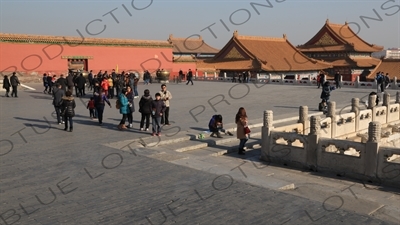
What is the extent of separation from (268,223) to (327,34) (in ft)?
125

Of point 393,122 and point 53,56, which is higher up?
point 53,56

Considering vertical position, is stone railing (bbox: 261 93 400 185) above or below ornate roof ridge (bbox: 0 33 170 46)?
below

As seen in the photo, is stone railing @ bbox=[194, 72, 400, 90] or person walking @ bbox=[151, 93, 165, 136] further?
stone railing @ bbox=[194, 72, 400, 90]

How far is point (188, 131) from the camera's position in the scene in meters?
10.9

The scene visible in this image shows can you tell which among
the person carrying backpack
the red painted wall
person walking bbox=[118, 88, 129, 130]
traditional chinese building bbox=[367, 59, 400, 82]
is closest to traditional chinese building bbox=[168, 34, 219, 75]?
the red painted wall

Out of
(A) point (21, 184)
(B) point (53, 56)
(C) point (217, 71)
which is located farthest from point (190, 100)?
(C) point (217, 71)

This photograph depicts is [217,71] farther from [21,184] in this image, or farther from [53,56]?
[21,184]

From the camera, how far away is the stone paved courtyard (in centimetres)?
525

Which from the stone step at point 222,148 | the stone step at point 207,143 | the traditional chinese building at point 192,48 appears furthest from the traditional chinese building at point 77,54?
the stone step at point 222,148

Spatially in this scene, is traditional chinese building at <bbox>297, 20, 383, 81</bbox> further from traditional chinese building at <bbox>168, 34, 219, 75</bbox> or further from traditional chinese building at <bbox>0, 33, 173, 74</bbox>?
traditional chinese building at <bbox>0, 33, 173, 74</bbox>

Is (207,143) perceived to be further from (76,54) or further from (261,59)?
(261,59)

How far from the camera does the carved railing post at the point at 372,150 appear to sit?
292 inches

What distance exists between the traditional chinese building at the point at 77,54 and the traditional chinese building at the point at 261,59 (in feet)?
15.1

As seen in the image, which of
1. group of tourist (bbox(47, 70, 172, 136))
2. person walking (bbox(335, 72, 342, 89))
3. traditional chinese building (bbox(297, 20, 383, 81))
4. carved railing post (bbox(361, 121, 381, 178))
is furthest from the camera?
traditional chinese building (bbox(297, 20, 383, 81))
